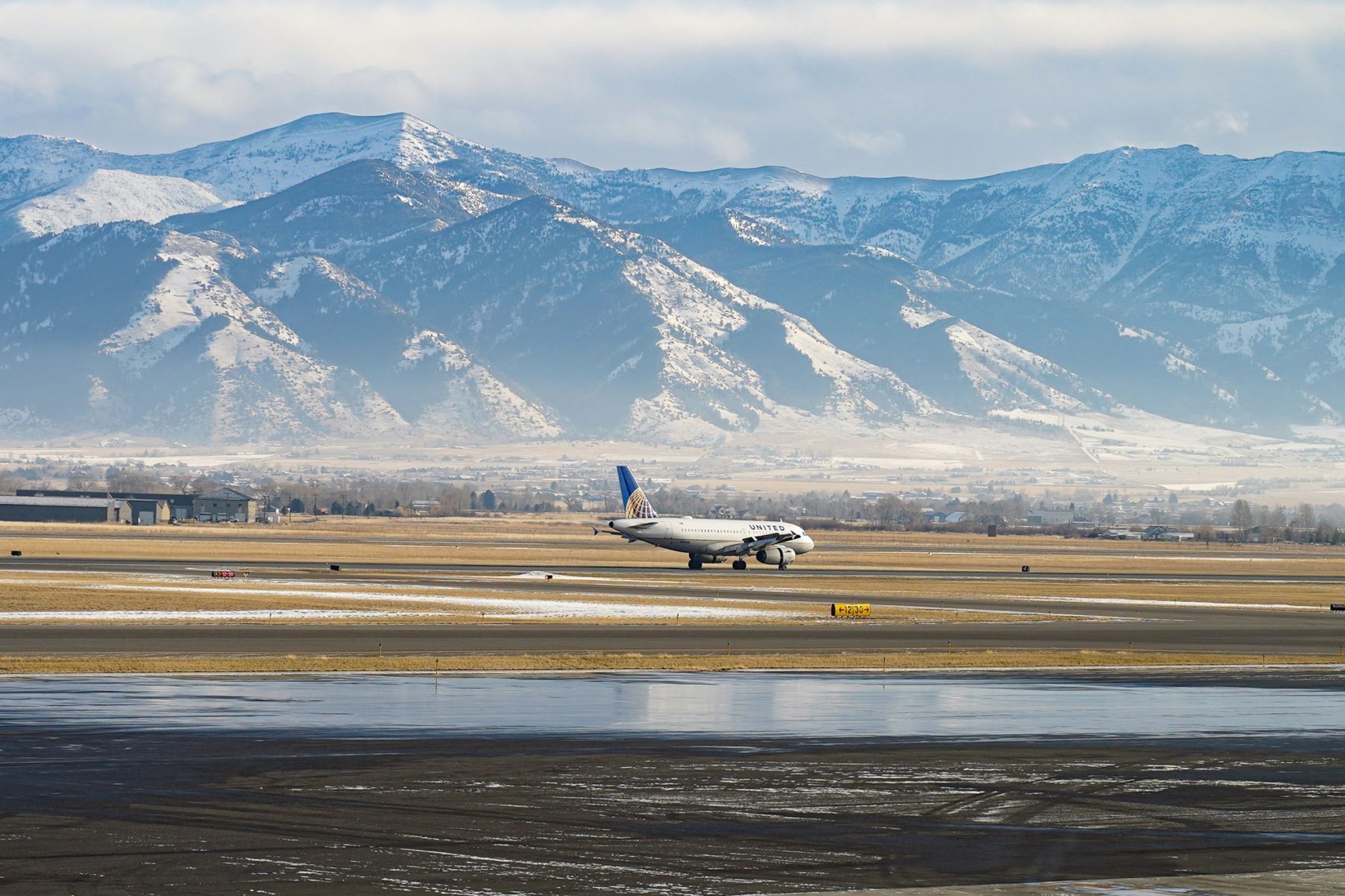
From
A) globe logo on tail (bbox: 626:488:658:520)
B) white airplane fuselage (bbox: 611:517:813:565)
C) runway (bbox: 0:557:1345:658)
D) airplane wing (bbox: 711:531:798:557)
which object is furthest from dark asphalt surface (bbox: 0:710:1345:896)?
globe logo on tail (bbox: 626:488:658:520)

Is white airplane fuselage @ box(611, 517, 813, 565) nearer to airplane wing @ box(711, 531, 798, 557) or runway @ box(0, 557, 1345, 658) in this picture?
airplane wing @ box(711, 531, 798, 557)

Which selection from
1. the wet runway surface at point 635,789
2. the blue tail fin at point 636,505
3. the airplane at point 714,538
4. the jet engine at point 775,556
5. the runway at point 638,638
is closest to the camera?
the wet runway surface at point 635,789

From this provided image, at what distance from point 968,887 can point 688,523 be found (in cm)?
9323

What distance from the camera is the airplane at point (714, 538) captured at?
112 m

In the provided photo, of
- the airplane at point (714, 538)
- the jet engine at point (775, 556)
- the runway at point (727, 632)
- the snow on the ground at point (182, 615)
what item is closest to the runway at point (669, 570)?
the jet engine at point (775, 556)

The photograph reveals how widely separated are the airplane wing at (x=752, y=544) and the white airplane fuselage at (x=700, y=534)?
0.15 ft

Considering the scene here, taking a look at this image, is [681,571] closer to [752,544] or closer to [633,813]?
[752,544]

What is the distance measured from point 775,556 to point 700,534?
4.96 meters

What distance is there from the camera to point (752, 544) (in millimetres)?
113625

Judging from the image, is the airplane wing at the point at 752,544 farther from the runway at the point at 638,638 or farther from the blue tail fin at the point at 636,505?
the runway at the point at 638,638

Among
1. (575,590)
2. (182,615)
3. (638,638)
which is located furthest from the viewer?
(575,590)

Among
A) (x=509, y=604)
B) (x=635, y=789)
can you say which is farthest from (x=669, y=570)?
(x=635, y=789)

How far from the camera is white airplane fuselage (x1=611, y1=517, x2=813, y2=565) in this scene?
111812 millimetres

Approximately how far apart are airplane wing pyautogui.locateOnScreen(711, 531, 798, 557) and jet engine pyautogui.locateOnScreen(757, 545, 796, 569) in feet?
0.94
